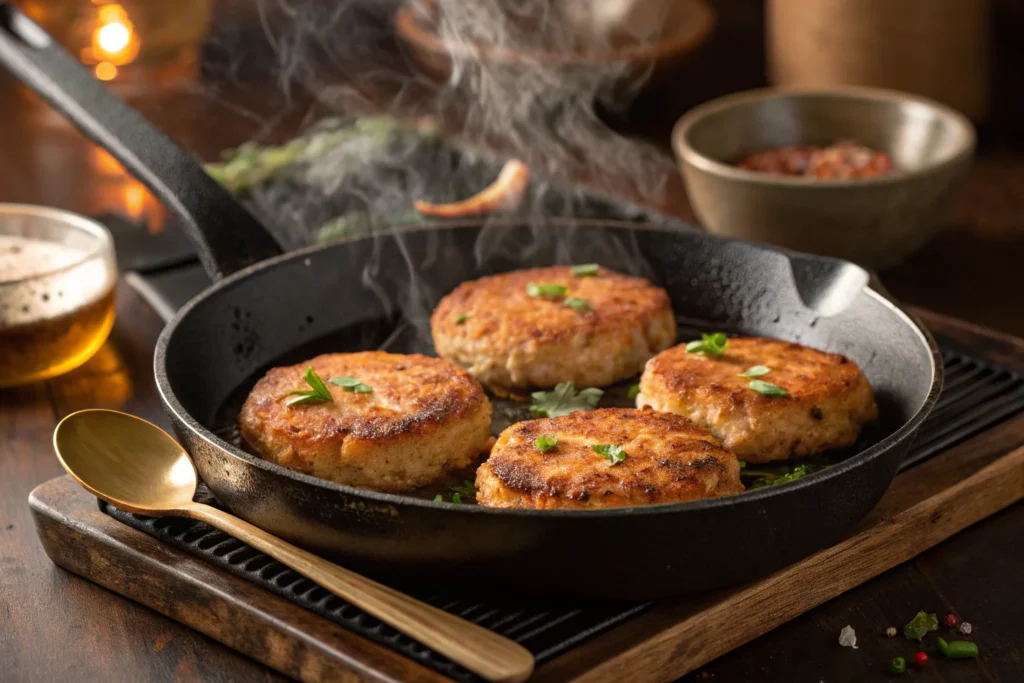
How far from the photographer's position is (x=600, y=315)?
2934 millimetres

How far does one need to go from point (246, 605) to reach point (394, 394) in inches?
25.2

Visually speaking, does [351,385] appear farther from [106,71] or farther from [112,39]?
[106,71]

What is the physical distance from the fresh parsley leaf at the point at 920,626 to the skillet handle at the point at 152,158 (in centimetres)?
183

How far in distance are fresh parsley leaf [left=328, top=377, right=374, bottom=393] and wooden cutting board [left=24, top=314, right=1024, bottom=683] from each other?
525 millimetres

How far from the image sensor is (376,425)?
2.41 m

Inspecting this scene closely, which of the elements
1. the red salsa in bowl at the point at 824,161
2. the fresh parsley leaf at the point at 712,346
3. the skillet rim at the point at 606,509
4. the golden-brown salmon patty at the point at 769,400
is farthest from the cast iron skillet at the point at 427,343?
the red salsa in bowl at the point at 824,161

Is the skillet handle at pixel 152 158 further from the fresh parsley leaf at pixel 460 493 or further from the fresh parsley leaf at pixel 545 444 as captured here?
the fresh parsley leaf at pixel 545 444

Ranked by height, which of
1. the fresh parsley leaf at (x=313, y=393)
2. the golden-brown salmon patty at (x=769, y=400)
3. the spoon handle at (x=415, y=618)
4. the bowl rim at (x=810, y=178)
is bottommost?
the bowl rim at (x=810, y=178)

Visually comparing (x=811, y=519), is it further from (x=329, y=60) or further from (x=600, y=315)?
(x=329, y=60)

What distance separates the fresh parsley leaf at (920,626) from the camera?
2.18m

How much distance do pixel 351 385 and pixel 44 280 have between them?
1048mm

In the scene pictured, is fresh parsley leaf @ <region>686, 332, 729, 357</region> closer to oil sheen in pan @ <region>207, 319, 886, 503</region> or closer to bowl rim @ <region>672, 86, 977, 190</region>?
oil sheen in pan @ <region>207, 319, 886, 503</region>

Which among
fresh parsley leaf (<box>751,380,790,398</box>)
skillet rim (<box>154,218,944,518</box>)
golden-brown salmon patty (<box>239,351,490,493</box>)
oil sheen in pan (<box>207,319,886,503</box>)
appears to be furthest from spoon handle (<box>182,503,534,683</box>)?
fresh parsley leaf (<box>751,380,790,398</box>)

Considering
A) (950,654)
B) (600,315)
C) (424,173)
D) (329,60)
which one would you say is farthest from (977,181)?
(329,60)
